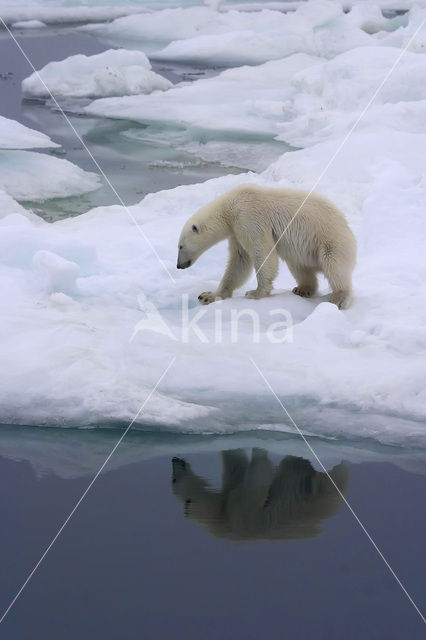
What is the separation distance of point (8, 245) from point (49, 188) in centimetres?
335

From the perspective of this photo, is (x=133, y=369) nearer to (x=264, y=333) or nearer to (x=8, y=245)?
(x=264, y=333)

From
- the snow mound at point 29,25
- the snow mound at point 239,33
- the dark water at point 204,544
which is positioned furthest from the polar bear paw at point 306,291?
the snow mound at point 29,25

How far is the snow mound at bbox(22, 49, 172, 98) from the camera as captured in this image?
13016mm

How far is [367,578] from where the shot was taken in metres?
2.84

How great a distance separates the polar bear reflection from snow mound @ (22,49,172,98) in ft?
34.0

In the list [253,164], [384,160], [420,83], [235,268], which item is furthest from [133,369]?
[420,83]

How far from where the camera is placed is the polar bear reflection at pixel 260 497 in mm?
3119

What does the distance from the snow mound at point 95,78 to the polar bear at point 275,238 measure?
8484mm

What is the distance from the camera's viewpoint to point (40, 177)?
8719mm

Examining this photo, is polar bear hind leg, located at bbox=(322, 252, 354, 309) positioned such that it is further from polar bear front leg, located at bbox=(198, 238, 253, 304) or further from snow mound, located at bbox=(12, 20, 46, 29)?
snow mound, located at bbox=(12, 20, 46, 29)

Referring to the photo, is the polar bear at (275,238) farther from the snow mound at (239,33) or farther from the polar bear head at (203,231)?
the snow mound at (239,33)

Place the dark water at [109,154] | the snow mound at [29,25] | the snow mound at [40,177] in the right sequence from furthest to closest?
the snow mound at [29,25] < the snow mound at [40,177] < the dark water at [109,154]

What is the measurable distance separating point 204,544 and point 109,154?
764 cm

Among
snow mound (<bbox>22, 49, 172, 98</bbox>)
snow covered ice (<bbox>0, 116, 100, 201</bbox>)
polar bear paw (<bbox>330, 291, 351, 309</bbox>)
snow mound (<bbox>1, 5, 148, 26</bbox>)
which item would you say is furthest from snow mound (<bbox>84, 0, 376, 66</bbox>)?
polar bear paw (<bbox>330, 291, 351, 309</bbox>)
